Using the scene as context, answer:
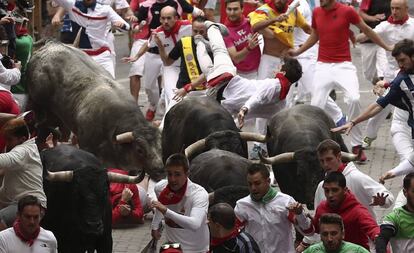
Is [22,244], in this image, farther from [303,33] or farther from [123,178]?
[303,33]

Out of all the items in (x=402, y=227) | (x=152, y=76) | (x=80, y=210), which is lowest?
(x=152, y=76)

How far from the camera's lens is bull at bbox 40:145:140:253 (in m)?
14.6

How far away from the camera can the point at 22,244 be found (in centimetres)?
1266

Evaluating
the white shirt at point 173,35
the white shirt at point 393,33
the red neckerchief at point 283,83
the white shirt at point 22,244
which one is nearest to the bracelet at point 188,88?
the red neckerchief at point 283,83

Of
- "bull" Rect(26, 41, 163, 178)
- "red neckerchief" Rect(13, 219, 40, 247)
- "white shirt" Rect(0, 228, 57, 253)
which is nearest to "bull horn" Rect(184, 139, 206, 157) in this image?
"bull" Rect(26, 41, 163, 178)

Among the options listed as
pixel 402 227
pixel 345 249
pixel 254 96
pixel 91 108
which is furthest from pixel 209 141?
pixel 345 249

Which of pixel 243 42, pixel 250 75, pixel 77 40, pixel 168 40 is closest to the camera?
pixel 243 42

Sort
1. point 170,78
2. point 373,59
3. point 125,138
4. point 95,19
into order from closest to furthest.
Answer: point 125,138 < point 170,78 < point 95,19 < point 373,59

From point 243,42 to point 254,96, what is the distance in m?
2.74

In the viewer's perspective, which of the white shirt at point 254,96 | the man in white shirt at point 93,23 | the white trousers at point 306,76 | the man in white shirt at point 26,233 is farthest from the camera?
the man in white shirt at point 93,23

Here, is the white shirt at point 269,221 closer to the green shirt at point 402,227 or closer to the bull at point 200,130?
the green shirt at point 402,227

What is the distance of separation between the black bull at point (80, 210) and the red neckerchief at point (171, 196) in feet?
3.46

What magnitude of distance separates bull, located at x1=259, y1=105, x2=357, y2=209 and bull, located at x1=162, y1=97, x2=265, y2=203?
0.30 m

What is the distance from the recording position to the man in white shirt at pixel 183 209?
13523 millimetres
